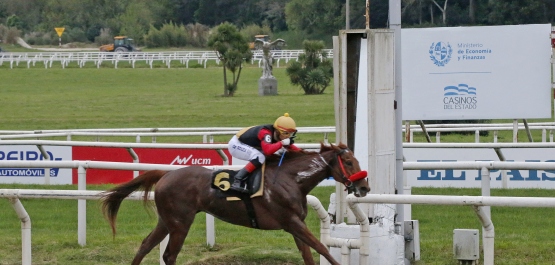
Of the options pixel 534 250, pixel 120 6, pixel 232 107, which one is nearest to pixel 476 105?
pixel 534 250

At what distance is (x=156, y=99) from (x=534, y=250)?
26.9m

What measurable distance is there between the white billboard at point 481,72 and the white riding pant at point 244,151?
6368mm

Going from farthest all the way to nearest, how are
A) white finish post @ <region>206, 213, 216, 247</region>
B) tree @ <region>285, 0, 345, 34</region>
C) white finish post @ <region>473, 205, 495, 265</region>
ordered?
tree @ <region>285, 0, 345, 34</region>
white finish post @ <region>206, 213, 216, 247</region>
white finish post @ <region>473, 205, 495, 265</region>

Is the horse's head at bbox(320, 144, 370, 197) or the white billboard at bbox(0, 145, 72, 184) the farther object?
the white billboard at bbox(0, 145, 72, 184)

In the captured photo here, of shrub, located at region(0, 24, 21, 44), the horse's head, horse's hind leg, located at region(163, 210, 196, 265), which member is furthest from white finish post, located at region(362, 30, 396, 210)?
shrub, located at region(0, 24, 21, 44)

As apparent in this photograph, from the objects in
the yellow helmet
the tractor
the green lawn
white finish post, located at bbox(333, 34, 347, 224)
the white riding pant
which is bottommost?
the green lawn

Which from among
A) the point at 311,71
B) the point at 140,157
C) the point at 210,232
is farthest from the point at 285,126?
the point at 311,71

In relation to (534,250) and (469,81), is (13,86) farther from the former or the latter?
(534,250)

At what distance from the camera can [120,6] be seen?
8112 centimetres

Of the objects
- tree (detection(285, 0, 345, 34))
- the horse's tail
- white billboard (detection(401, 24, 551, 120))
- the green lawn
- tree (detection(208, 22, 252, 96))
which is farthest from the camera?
tree (detection(285, 0, 345, 34))

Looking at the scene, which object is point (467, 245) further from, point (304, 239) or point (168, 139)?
point (168, 139)

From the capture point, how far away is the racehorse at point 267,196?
6035mm

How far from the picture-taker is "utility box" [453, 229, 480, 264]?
6.58 m

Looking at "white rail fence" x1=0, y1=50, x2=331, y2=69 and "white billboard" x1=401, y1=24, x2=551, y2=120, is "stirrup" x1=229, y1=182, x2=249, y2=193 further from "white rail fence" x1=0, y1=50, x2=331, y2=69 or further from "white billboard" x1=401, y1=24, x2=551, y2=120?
"white rail fence" x1=0, y1=50, x2=331, y2=69
